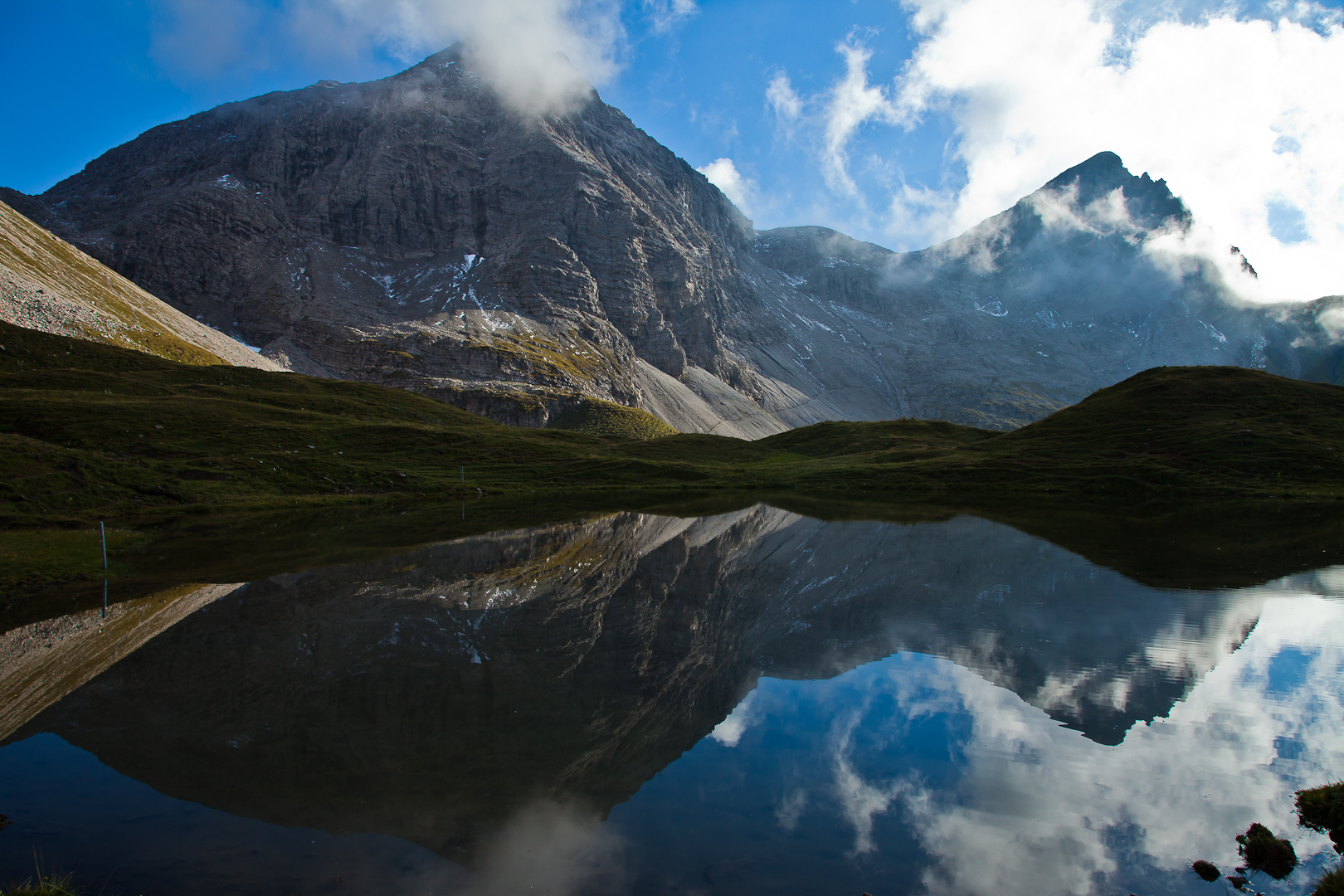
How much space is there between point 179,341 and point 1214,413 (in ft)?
570

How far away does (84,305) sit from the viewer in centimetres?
11038

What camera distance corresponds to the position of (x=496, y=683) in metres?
14.3

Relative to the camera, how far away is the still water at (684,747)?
8297 mm

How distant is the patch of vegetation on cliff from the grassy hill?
163ft

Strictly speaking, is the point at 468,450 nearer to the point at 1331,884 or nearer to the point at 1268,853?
the point at 1268,853

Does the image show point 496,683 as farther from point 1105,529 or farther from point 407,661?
Answer: point 1105,529

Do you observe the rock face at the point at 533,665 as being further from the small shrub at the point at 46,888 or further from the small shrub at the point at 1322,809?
the small shrub at the point at 1322,809

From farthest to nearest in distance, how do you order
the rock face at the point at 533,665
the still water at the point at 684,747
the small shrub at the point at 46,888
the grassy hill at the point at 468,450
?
the grassy hill at the point at 468,450
the rock face at the point at 533,665
the still water at the point at 684,747
the small shrub at the point at 46,888

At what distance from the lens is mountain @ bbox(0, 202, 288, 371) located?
327ft

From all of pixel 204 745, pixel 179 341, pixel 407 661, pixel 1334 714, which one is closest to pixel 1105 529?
pixel 1334 714

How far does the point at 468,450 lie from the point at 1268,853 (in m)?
83.4

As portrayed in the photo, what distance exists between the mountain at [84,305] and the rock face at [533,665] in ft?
380

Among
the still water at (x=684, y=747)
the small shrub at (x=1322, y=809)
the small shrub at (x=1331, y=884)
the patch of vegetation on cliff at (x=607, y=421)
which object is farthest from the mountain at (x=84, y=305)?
the small shrub at (x=1322, y=809)

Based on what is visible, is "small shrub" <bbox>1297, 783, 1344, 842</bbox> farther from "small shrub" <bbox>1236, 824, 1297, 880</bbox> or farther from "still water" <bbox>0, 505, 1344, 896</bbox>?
"small shrub" <bbox>1236, 824, 1297, 880</bbox>
